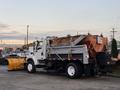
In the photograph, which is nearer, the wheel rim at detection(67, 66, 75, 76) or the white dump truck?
the white dump truck

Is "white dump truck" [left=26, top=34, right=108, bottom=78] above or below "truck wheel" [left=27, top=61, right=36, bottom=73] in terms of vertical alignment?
above

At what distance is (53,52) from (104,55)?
3470 millimetres

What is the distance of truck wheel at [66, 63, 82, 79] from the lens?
58.2 feet

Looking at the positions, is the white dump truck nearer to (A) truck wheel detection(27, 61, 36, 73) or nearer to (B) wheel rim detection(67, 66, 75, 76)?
(B) wheel rim detection(67, 66, 75, 76)

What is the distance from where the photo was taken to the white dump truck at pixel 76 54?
1778 cm

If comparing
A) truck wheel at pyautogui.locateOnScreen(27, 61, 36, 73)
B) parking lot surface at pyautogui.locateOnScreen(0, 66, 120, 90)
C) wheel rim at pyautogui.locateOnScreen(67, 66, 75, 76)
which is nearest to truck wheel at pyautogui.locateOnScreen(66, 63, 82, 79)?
wheel rim at pyautogui.locateOnScreen(67, 66, 75, 76)

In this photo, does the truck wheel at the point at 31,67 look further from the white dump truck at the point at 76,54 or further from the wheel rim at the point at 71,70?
the wheel rim at the point at 71,70

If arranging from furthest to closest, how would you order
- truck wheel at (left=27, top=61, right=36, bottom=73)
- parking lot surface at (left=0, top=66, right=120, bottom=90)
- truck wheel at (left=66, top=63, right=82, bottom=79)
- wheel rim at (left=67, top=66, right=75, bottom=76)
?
1. truck wheel at (left=27, top=61, right=36, bottom=73)
2. wheel rim at (left=67, top=66, right=75, bottom=76)
3. truck wheel at (left=66, top=63, right=82, bottom=79)
4. parking lot surface at (left=0, top=66, right=120, bottom=90)

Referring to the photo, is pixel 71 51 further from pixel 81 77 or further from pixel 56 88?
pixel 56 88

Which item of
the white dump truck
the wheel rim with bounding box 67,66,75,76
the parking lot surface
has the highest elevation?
the white dump truck

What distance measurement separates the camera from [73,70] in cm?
1802

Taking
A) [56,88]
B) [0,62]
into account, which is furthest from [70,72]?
[0,62]

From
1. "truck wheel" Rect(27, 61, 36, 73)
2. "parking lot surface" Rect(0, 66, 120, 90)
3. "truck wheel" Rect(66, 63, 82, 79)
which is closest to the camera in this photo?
"parking lot surface" Rect(0, 66, 120, 90)

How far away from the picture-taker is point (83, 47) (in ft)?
58.0
